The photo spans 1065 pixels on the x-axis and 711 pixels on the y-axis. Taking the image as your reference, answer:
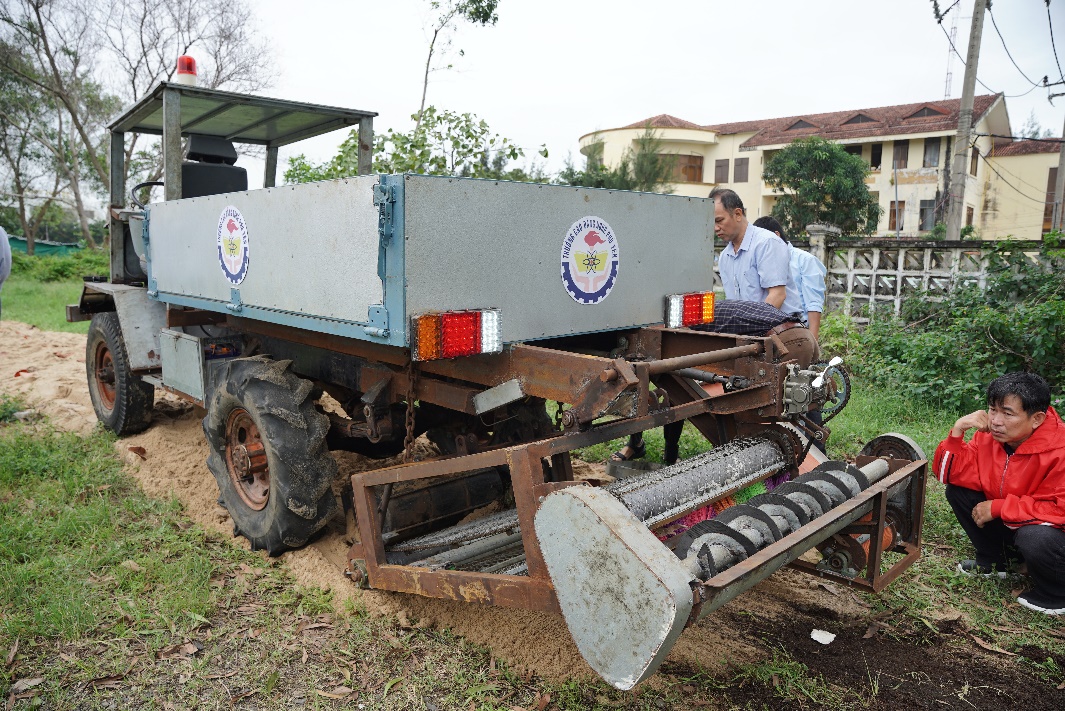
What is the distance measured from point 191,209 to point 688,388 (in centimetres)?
285

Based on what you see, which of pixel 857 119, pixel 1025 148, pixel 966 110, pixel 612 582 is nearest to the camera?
pixel 612 582

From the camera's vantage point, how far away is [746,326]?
3.83 meters

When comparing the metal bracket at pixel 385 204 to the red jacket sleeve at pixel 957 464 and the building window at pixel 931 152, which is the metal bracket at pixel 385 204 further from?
the building window at pixel 931 152

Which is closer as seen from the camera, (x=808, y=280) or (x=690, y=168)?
(x=808, y=280)

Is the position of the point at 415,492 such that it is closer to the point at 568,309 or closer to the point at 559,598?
the point at 568,309

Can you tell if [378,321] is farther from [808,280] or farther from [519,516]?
[808,280]

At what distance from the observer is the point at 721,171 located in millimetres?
34688

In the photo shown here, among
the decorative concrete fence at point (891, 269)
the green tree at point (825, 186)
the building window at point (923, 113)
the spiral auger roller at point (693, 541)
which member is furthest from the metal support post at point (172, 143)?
the building window at point (923, 113)

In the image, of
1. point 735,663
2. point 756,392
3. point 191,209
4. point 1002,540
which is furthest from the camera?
point 191,209

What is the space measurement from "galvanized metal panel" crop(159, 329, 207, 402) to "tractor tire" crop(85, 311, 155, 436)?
0.71 meters

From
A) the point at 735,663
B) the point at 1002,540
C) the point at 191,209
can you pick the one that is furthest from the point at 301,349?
the point at 1002,540

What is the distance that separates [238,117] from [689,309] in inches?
139

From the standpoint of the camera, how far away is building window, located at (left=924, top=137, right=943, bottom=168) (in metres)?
27.9

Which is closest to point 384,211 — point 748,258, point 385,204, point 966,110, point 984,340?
Answer: point 385,204
